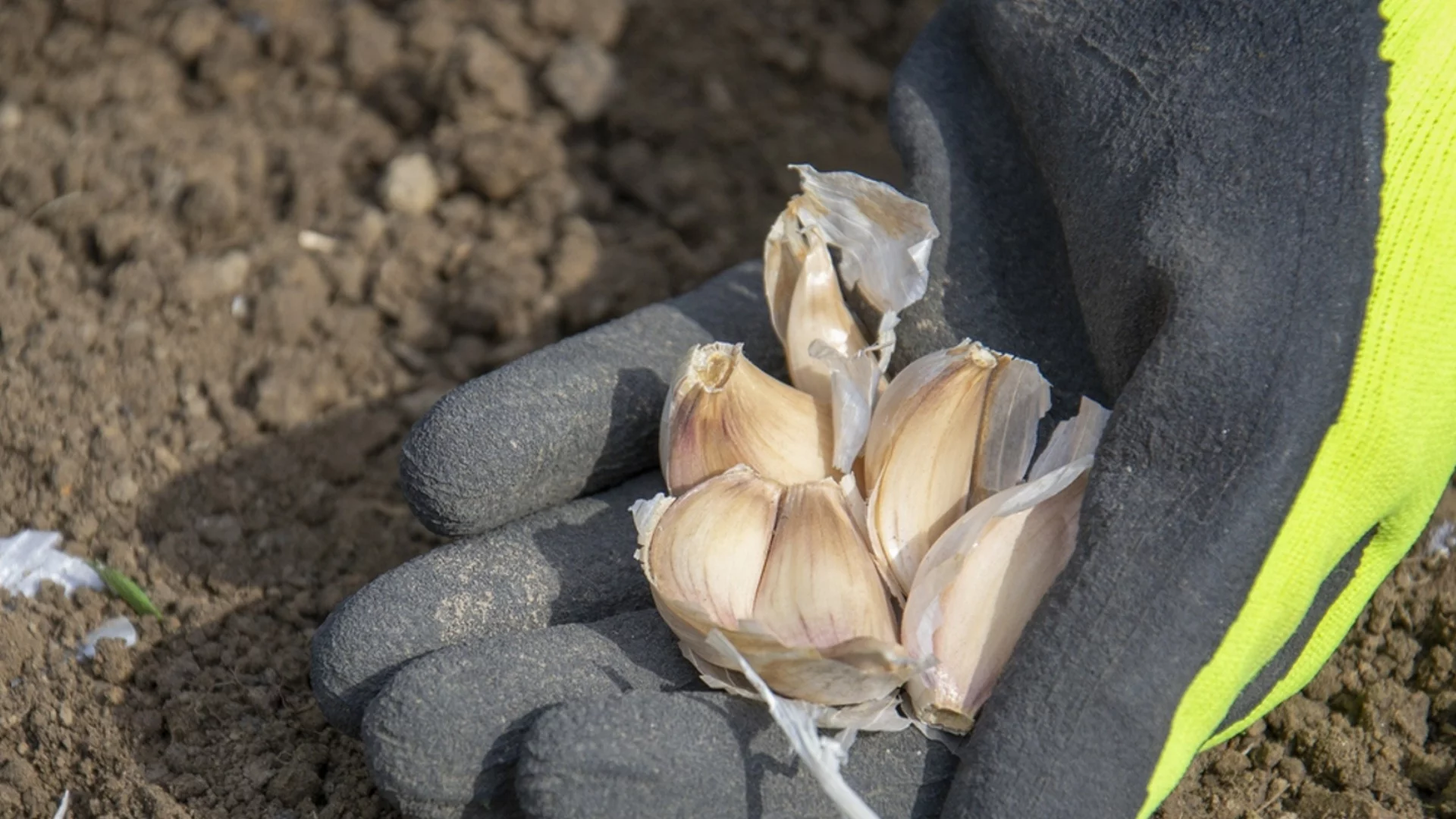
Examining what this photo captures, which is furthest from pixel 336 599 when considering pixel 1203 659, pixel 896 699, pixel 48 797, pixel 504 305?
pixel 1203 659

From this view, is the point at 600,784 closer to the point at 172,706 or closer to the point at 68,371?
the point at 172,706

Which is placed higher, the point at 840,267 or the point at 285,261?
the point at 840,267

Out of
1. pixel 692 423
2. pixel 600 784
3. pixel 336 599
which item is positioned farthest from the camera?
pixel 336 599

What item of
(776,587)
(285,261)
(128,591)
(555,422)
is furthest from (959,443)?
(285,261)

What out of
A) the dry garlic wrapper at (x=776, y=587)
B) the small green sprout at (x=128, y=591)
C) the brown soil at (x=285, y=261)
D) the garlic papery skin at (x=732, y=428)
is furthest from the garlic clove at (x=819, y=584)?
the small green sprout at (x=128, y=591)

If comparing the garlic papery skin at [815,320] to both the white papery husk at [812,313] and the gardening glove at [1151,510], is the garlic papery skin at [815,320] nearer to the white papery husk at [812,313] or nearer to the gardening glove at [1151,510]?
the white papery husk at [812,313]

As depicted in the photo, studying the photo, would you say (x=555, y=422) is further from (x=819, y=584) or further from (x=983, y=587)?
(x=983, y=587)
